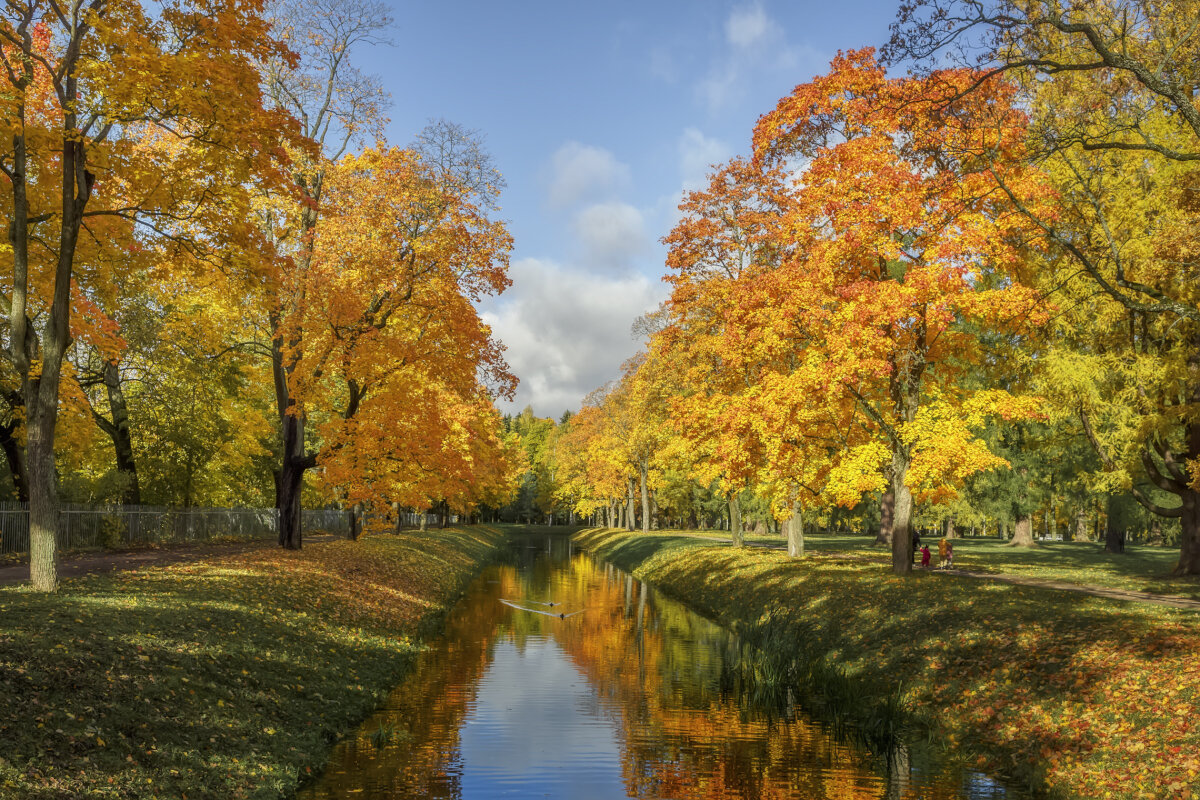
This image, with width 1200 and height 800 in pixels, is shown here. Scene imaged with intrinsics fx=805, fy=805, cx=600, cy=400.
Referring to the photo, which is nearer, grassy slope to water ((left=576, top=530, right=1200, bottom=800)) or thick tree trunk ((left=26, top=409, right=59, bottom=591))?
grassy slope to water ((left=576, top=530, right=1200, bottom=800))

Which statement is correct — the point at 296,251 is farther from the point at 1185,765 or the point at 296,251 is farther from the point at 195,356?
the point at 1185,765

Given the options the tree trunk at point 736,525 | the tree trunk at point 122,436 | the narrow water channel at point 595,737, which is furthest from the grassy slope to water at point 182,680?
the tree trunk at point 736,525

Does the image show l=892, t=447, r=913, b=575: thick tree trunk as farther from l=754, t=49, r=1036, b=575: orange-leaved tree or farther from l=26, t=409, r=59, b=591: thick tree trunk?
l=26, t=409, r=59, b=591: thick tree trunk

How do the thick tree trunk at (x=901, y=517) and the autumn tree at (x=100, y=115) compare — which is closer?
the autumn tree at (x=100, y=115)

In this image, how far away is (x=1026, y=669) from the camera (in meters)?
13.9

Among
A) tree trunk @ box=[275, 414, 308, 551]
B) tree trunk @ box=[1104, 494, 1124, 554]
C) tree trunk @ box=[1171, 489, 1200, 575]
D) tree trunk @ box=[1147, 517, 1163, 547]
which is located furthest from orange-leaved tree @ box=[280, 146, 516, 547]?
tree trunk @ box=[1147, 517, 1163, 547]

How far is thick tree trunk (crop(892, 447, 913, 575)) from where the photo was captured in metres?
23.6

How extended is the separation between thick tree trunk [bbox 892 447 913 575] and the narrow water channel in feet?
19.8

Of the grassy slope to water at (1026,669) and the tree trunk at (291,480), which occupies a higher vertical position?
the tree trunk at (291,480)

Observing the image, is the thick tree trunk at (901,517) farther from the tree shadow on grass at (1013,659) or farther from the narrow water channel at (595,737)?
the narrow water channel at (595,737)

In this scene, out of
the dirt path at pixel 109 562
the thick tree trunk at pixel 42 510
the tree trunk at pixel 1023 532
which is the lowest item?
the tree trunk at pixel 1023 532

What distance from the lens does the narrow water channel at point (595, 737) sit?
11070mm

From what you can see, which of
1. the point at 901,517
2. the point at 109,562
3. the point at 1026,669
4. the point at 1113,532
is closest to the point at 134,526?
the point at 109,562

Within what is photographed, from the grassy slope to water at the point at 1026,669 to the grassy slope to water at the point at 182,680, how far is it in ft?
32.9
